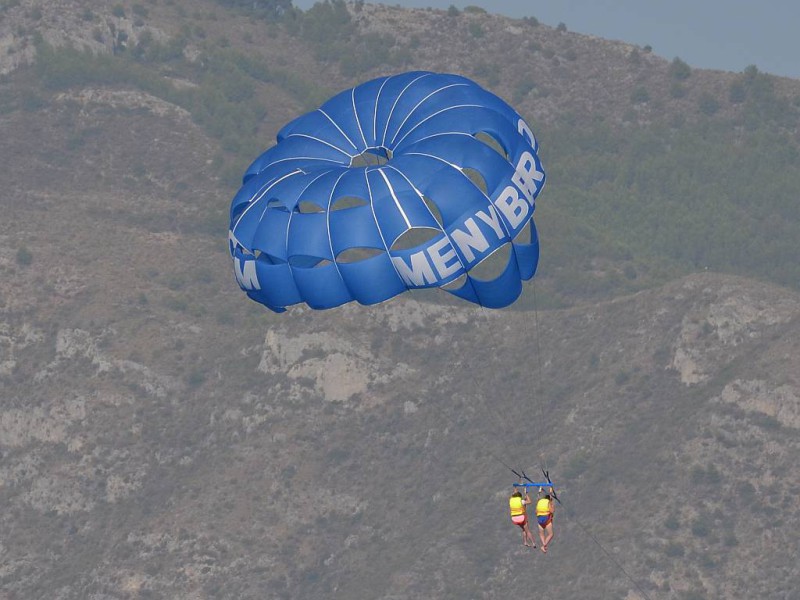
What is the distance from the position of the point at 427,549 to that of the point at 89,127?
62531 millimetres

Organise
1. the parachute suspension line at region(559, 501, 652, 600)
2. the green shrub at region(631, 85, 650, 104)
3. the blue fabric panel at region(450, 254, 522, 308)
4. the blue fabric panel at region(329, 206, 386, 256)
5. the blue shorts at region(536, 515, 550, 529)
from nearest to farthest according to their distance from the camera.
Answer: the blue shorts at region(536, 515, 550, 529) < the blue fabric panel at region(329, 206, 386, 256) < the blue fabric panel at region(450, 254, 522, 308) < the parachute suspension line at region(559, 501, 652, 600) < the green shrub at region(631, 85, 650, 104)

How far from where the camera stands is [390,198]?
203 feet

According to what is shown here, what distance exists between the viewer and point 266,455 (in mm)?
121062

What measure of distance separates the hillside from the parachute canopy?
4241cm

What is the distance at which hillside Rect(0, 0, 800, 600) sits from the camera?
109m

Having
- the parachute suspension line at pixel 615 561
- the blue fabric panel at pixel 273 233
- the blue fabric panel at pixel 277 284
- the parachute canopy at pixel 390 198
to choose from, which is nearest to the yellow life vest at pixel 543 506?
the parachute canopy at pixel 390 198

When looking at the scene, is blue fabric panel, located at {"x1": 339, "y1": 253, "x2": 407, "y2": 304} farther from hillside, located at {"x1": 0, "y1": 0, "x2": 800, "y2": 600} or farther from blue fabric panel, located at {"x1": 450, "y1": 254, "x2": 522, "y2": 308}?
hillside, located at {"x1": 0, "y1": 0, "x2": 800, "y2": 600}

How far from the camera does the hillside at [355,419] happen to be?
108750mm

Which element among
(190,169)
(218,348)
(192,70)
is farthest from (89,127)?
(218,348)

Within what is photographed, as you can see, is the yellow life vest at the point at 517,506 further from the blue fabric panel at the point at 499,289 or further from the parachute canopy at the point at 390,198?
the parachute canopy at the point at 390,198

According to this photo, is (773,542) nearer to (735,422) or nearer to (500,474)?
(735,422)

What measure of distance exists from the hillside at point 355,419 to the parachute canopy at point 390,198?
42.4 meters

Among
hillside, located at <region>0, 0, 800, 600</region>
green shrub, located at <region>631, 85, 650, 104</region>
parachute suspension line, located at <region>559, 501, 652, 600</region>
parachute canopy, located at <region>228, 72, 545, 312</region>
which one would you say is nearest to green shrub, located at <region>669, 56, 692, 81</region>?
green shrub, located at <region>631, 85, 650, 104</region>

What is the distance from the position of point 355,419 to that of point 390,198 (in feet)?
209
